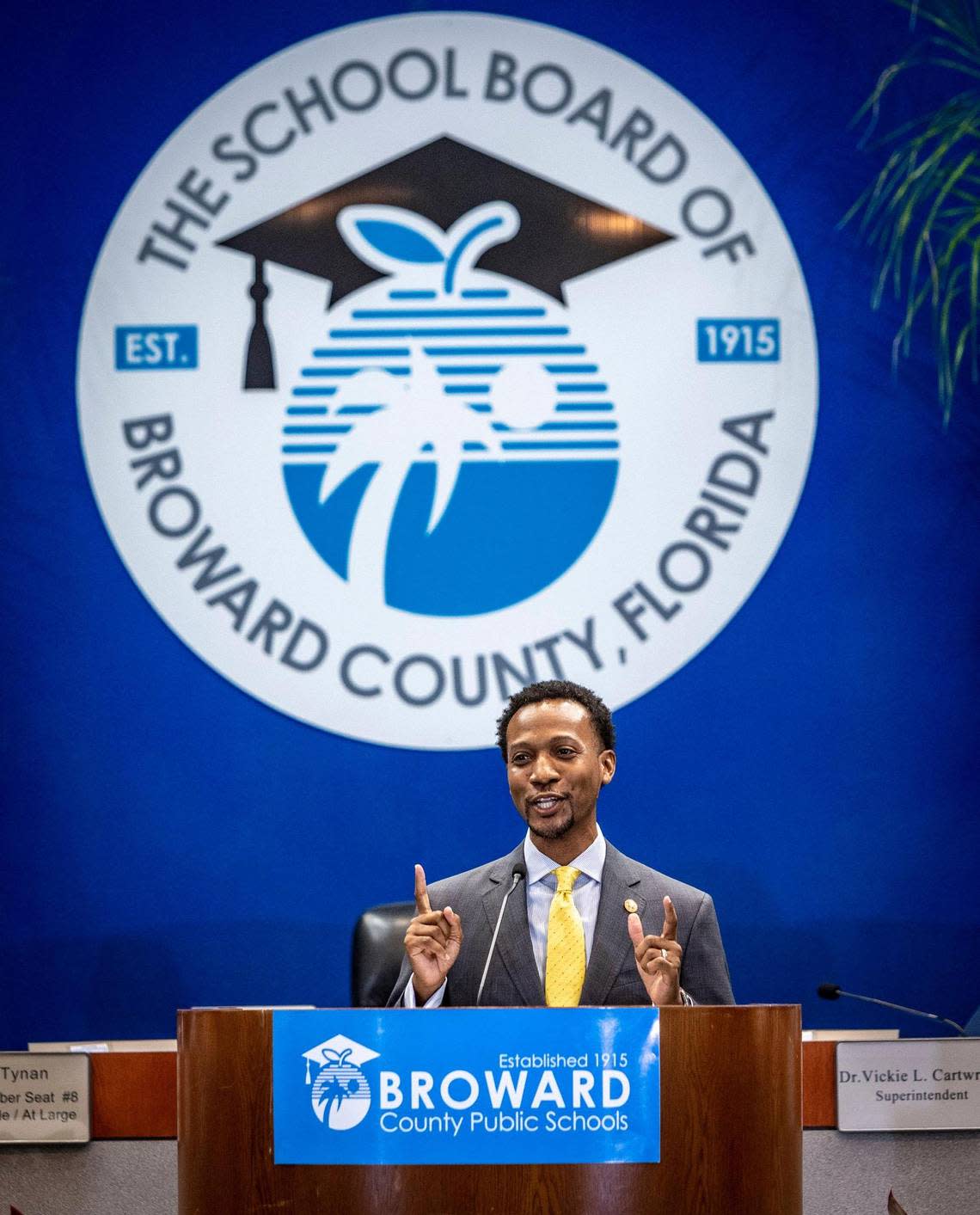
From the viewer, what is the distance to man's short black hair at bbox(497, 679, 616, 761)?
3.31m

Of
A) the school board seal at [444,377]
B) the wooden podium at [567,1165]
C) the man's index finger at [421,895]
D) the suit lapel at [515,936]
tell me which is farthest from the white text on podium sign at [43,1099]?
the school board seal at [444,377]

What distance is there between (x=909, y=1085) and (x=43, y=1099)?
154cm

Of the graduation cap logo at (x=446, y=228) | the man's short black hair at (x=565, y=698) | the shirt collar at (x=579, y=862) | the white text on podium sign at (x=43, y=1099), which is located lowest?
the white text on podium sign at (x=43, y=1099)

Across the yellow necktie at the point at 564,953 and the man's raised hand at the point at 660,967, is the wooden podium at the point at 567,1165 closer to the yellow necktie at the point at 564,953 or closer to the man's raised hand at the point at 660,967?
the man's raised hand at the point at 660,967

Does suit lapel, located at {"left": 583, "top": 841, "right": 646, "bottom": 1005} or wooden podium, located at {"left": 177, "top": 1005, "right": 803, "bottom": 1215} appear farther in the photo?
suit lapel, located at {"left": 583, "top": 841, "right": 646, "bottom": 1005}

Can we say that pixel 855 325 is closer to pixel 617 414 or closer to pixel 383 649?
pixel 617 414

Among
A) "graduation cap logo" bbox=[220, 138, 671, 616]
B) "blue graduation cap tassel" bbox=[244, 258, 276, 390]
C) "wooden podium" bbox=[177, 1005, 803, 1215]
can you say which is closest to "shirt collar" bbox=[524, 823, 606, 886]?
"wooden podium" bbox=[177, 1005, 803, 1215]

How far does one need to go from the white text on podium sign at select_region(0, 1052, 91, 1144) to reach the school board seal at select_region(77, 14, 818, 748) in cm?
160

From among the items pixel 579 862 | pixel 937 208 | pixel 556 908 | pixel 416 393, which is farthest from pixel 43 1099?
pixel 937 208

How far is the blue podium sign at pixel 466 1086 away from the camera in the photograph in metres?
2.14

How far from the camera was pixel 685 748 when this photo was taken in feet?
13.5

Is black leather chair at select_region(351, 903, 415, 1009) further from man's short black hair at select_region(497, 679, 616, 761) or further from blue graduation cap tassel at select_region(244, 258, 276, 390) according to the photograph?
blue graduation cap tassel at select_region(244, 258, 276, 390)

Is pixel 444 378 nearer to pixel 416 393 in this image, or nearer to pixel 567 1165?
pixel 416 393

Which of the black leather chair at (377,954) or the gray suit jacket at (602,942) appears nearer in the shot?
the gray suit jacket at (602,942)
